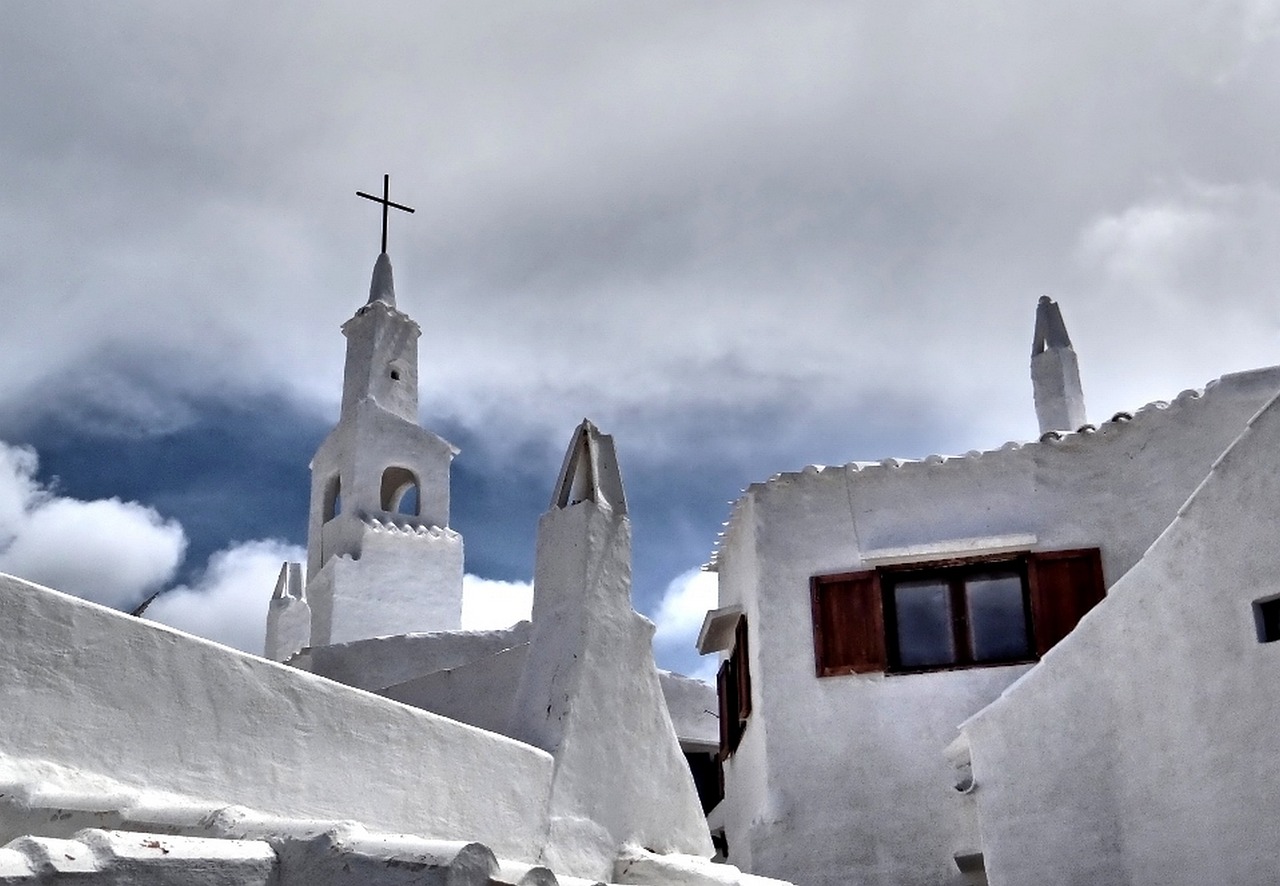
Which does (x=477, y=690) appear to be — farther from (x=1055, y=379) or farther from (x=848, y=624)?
(x=1055, y=379)

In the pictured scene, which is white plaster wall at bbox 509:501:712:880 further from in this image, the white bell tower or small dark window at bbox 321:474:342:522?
small dark window at bbox 321:474:342:522

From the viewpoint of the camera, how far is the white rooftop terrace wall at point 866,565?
13234 millimetres

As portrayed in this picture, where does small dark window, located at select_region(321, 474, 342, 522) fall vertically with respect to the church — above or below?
above

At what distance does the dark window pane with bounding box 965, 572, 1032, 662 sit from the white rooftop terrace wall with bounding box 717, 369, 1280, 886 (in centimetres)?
26

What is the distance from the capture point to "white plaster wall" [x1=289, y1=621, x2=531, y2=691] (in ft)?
47.0

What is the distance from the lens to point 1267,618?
8961mm

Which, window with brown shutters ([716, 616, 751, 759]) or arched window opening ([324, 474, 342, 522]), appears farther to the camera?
arched window opening ([324, 474, 342, 522])

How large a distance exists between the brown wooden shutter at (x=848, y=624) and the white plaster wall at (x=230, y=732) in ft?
20.7

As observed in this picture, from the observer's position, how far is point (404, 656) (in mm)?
14641

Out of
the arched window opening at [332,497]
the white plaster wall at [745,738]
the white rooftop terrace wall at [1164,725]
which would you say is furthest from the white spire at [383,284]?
the white rooftop terrace wall at [1164,725]

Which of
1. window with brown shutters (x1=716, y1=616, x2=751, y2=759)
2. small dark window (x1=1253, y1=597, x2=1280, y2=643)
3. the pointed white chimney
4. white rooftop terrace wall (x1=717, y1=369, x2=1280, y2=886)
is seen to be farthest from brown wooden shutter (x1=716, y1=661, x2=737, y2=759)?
small dark window (x1=1253, y1=597, x2=1280, y2=643)

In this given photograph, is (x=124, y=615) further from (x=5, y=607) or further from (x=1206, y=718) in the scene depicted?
(x=1206, y=718)

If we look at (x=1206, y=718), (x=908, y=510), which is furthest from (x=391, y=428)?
(x=1206, y=718)

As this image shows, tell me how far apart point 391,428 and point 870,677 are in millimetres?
9847
